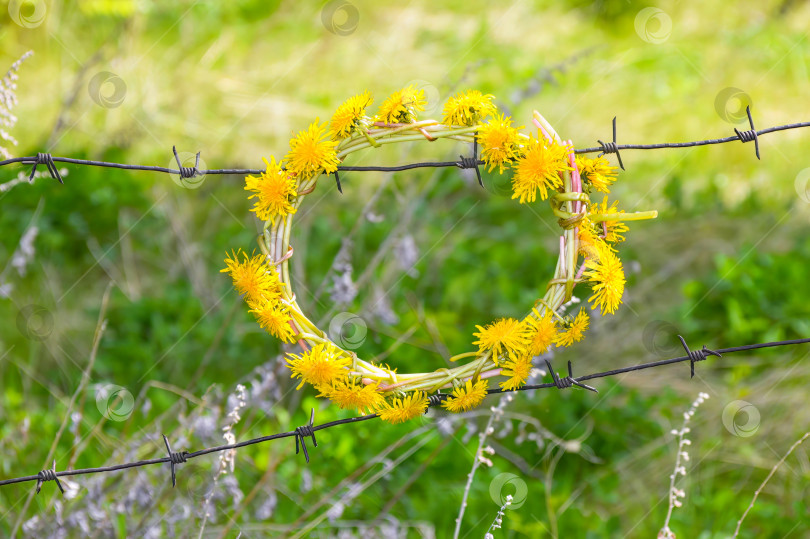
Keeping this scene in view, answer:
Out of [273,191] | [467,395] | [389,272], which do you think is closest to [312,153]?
[273,191]

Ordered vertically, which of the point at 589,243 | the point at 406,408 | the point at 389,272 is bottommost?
the point at 406,408

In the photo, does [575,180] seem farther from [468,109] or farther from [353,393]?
→ [353,393]

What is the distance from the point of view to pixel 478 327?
42.8 inches

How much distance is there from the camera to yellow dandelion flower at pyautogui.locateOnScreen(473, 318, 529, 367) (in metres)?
1.07

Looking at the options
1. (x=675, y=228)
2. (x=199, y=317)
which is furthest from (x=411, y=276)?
(x=675, y=228)

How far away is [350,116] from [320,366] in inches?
14.9

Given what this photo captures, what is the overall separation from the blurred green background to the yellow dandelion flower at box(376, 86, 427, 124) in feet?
2.80

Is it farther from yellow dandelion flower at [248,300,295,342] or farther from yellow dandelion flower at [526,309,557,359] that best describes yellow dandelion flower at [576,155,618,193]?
yellow dandelion flower at [248,300,295,342]

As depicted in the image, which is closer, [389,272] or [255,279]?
[255,279]

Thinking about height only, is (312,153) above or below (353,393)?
above

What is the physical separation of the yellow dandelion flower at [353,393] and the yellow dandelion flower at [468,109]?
0.42 m

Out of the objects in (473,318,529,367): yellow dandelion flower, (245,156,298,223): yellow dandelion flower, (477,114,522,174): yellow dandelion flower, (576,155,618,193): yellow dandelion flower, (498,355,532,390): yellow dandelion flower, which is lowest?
(498,355,532,390): yellow dandelion flower

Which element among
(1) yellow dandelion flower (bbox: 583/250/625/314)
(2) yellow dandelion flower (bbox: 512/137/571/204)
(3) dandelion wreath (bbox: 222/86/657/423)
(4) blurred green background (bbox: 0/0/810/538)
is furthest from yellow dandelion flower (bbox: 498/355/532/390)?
(4) blurred green background (bbox: 0/0/810/538)

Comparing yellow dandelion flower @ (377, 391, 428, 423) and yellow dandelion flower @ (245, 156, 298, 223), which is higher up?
yellow dandelion flower @ (245, 156, 298, 223)
